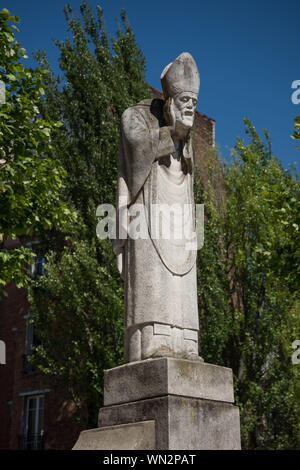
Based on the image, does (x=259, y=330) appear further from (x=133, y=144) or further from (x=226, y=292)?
(x=133, y=144)

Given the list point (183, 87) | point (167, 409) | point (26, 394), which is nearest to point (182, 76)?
point (183, 87)

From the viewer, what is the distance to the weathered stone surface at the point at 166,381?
5.15m

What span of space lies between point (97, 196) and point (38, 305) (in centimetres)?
344

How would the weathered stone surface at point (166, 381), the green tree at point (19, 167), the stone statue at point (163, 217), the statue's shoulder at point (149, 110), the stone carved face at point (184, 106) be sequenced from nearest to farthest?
the weathered stone surface at point (166, 381), the stone statue at point (163, 217), the stone carved face at point (184, 106), the statue's shoulder at point (149, 110), the green tree at point (19, 167)

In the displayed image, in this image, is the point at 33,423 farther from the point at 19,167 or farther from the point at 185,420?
the point at 185,420

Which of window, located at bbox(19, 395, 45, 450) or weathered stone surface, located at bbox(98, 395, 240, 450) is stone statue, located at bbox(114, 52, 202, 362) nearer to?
weathered stone surface, located at bbox(98, 395, 240, 450)

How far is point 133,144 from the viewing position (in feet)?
20.6

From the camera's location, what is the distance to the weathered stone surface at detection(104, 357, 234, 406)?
515cm

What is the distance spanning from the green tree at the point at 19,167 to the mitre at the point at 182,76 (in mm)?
4895

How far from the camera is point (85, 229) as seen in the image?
15.9 meters

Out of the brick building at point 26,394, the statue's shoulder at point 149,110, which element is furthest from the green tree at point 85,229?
the statue's shoulder at point 149,110

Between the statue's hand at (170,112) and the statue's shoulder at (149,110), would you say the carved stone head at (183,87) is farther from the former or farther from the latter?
the statue's shoulder at (149,110)
